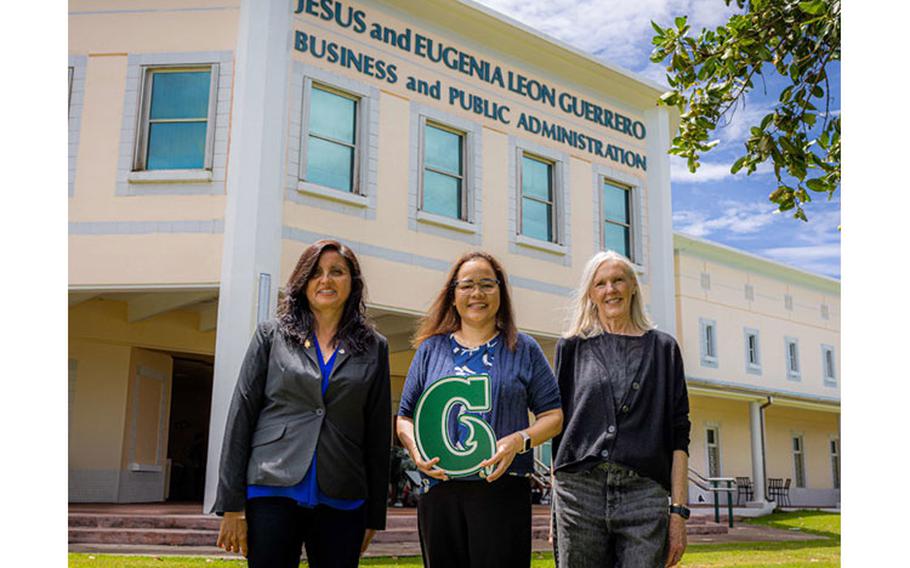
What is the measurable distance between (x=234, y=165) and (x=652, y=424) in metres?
8.59

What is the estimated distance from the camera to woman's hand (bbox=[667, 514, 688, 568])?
340cm

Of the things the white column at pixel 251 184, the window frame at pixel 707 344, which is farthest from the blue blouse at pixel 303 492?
the window frame at pixel 707 344

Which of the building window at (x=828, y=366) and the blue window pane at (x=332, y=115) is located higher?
the blue window pane at (x=332, y=115)

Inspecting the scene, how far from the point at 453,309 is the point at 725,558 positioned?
803 cm

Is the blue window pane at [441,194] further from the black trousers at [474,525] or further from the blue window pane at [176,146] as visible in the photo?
the black trousers at [474,525]

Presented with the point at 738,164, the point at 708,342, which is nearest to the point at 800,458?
the point at 708,342

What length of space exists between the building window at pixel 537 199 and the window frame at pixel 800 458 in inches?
638

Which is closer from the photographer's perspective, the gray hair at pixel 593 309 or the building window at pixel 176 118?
the gray hair at pixel 593 309

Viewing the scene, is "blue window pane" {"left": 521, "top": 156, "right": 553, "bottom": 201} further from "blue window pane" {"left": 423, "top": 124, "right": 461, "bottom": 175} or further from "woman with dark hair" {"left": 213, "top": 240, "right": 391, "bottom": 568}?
"woman with dark hair" {"left": 213, "top": 240, "right": 391, "bottom": 568}

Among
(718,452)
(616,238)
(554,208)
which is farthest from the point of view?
(718,452)

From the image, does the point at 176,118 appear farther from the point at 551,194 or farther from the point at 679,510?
the point at 679,510

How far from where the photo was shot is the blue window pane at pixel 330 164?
11.9 m

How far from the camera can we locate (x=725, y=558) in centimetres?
1045
